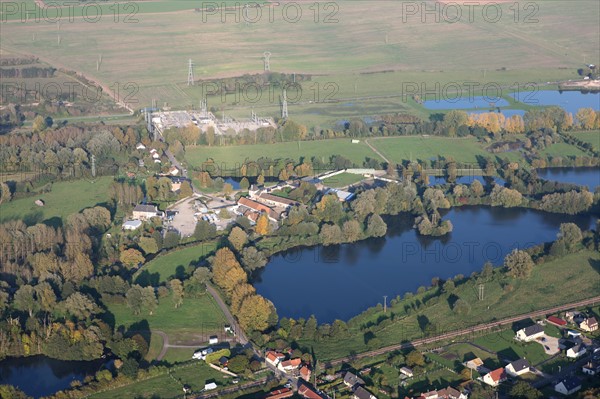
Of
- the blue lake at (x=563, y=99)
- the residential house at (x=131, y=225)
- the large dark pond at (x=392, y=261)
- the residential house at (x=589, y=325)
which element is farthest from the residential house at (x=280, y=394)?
the blue lake at (x=563, y=99)

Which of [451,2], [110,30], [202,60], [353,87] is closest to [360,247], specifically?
[353,87]

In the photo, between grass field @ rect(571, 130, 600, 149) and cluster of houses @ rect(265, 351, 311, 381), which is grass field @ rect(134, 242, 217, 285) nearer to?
cluster of houses @ rect(265, 351, 311, 381)

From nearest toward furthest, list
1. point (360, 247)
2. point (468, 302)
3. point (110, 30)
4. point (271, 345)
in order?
point (271, 345), point (468, 302), point (360, 247), point (110, 30)

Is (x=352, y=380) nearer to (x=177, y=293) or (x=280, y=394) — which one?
(x=280, y=394)

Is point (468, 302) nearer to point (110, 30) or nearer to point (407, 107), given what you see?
point (407, 107)

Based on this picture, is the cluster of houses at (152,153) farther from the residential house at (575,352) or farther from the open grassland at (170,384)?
the residential house at (575,352)

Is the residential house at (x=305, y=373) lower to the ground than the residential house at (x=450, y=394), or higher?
higher

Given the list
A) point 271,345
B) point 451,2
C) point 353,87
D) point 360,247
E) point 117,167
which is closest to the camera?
point 271,345
